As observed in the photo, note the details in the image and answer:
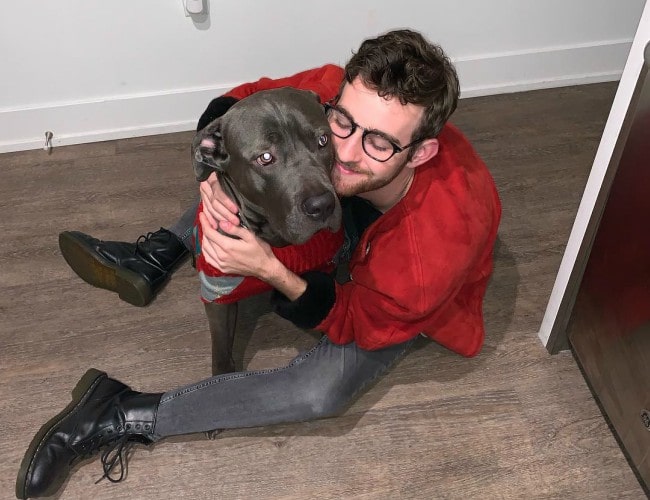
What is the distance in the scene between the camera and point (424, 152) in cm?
165

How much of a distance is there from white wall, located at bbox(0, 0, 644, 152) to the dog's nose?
162 cm

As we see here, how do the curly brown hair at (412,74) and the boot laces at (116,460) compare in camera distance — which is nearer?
the curly brown hair at (412,74)

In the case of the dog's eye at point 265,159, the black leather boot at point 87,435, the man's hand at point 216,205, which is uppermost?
the dog's eye at point 265,159

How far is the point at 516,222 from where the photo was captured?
2666mm

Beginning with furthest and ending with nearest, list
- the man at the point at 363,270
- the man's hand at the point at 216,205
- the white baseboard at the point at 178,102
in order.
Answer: the white baseboard at the point at 178,102, the man's hand at the point at 216,205, the man at the point at 363,270

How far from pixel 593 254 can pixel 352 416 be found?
2.86 feet

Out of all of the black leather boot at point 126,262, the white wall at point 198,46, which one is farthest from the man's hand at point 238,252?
the white wall at point 198,46

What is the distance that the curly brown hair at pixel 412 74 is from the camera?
1.54 m

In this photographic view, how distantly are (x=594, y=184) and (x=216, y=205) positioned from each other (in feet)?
3.48

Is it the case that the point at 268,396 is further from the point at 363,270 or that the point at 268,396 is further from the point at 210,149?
the point at 210,149

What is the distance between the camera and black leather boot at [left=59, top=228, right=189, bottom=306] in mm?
2268

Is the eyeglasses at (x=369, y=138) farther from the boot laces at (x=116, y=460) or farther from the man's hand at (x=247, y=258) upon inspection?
the boot laces at (x=116, y=460)

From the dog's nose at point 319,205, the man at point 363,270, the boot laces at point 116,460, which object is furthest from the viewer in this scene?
the boot laces at point 116,460

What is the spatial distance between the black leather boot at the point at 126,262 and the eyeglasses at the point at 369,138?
1.01 metres
